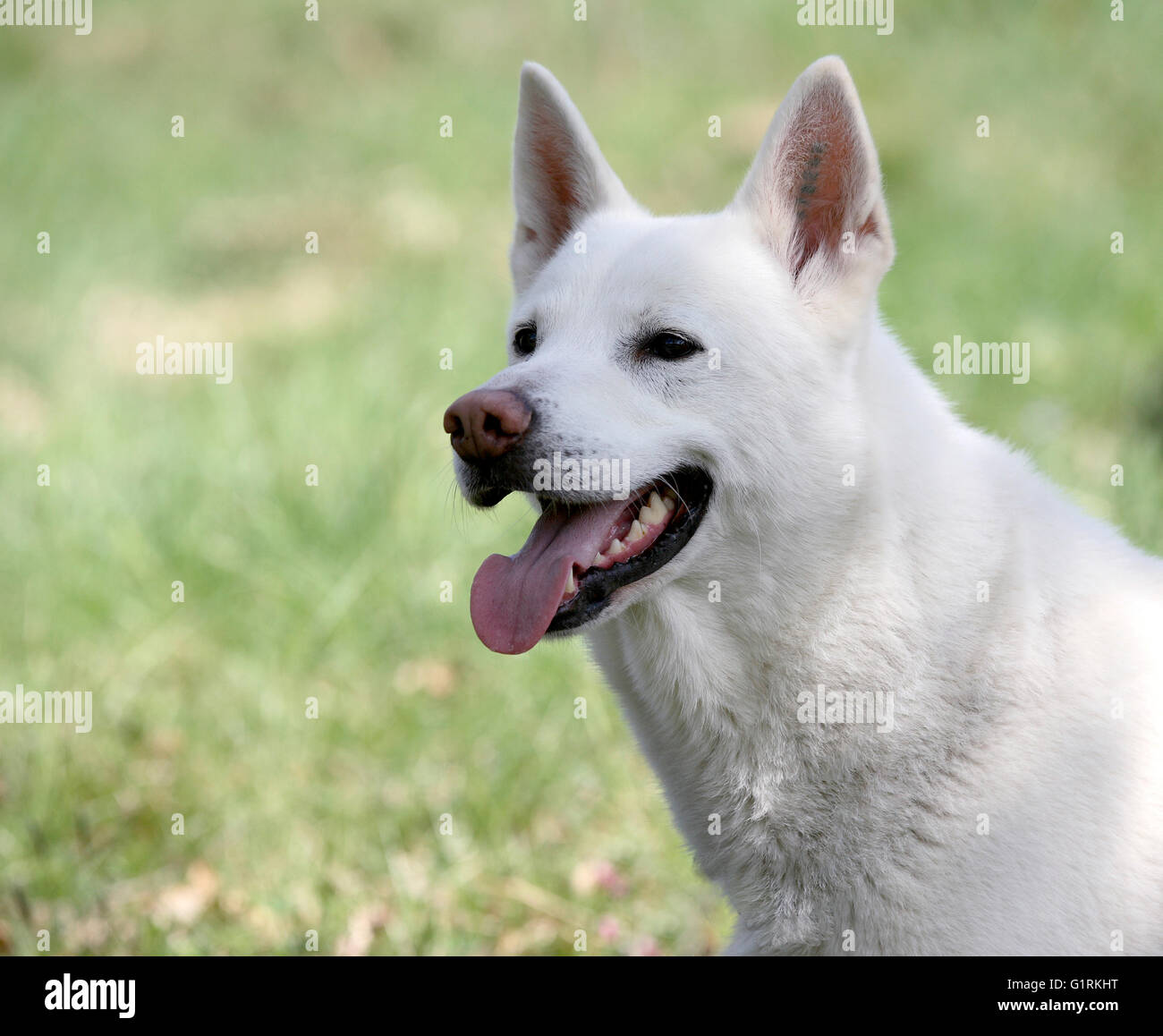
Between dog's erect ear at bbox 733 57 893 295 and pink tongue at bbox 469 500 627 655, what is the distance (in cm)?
73

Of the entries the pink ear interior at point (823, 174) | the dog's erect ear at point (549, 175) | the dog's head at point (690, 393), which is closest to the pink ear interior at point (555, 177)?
the dog's erect ear at point (549, 175)

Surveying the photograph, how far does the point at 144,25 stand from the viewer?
1259 cm

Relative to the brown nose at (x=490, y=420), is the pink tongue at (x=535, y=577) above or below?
below

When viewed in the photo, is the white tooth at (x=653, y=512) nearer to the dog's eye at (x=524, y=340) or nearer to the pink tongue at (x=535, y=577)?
the pink tongue at (x=535, y=577)

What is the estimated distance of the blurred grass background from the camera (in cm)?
377

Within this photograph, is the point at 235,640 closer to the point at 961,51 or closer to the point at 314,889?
the point at 314,889

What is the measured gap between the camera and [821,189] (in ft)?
8.19

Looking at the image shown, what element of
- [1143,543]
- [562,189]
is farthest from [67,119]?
[1143,543]

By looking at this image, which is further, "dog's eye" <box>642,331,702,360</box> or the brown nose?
"dog's eye" <box>642,331,702,360</box>

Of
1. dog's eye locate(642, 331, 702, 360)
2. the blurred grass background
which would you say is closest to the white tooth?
dog's eye locate(642, 331, 702, 360)

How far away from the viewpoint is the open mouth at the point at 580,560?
7.57ft

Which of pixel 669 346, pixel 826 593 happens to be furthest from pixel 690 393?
pixel 826 593

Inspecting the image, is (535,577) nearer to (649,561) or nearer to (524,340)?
(649,561)

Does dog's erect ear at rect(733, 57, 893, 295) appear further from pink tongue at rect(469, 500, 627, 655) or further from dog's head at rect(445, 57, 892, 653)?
pink tongue at rect(469, 500, 627, 655)
